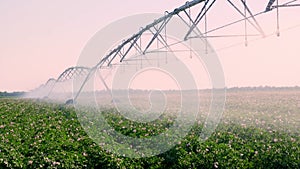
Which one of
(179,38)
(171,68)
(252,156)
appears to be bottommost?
(252,156)

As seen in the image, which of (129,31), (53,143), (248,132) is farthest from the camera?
(129,31)

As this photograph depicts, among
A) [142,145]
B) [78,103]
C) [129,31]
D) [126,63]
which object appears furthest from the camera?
[78,103]

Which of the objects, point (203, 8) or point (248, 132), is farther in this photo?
point (248, 132)

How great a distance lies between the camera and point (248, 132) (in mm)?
12297

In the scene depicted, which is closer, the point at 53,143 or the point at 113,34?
the point at 53,143

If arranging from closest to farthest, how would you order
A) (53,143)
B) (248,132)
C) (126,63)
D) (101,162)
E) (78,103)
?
(101,162), (53,143), (248,132), (126,63), (78,103)

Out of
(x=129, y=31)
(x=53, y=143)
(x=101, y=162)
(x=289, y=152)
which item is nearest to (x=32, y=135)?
(x=53, y=143)

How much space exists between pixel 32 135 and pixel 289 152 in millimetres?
7423

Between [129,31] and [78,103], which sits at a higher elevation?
[129,31]

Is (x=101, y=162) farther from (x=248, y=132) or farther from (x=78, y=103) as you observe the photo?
(x=78, y=103)

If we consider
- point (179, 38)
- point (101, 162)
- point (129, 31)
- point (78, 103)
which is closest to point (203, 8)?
point (179, 38)

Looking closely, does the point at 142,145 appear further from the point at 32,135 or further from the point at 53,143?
the point at 32,135

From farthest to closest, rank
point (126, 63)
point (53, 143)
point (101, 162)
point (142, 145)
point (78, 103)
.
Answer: point (78, 103)
point (126, 63)
point (142, 145)
point (53, 143)
point (101, 162)

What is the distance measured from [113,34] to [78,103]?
1903cm
